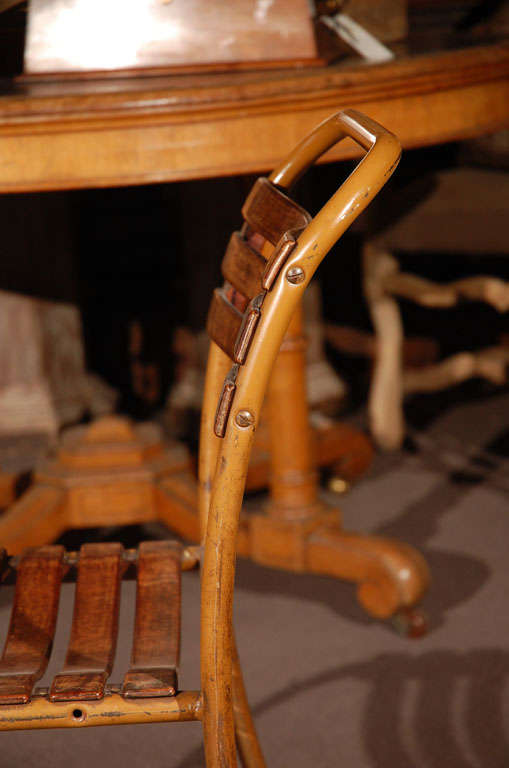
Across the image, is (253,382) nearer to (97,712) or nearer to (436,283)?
(97,712)

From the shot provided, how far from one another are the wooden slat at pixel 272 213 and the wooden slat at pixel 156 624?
34cm

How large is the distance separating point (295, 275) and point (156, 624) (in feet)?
1.23

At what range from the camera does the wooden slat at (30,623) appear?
33.3 inches

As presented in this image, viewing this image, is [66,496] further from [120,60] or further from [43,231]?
[120,60]

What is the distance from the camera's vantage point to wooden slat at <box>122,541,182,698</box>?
830 mm

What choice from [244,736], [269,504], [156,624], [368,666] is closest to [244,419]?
[156,624]

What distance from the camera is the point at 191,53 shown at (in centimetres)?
122

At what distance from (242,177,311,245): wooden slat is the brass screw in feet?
0.49

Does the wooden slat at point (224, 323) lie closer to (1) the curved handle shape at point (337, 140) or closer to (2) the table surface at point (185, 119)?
(1) the curved handle shape at point (337, 140)

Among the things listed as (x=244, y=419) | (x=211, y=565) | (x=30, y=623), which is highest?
(x=244, y=419)

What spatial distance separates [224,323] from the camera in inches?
35.1

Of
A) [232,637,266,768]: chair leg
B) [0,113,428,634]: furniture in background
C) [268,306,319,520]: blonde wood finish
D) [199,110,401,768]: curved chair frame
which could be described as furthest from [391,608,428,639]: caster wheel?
[199,110,401,768]: curved chair frame

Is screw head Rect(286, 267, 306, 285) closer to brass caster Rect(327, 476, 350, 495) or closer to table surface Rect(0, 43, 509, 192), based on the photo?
table surface Rect(0, 43, 509, 192)

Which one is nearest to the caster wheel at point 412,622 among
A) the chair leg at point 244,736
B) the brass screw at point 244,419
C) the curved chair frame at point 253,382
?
the chair leg at point 244,736
